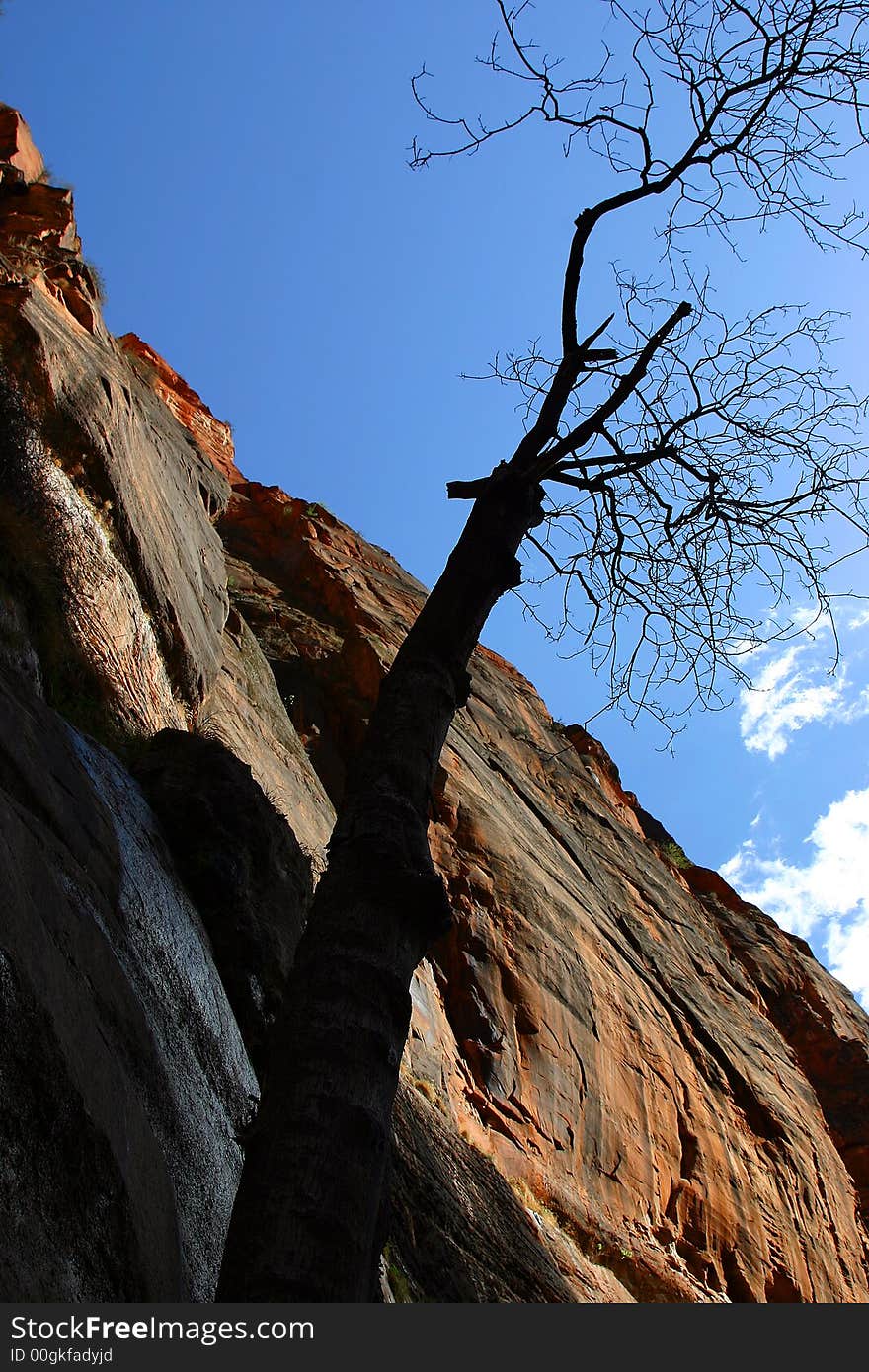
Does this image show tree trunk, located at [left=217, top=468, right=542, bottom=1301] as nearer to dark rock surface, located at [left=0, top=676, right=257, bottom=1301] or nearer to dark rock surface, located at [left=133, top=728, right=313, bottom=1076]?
dark rock surface, located at [left=0, top=676, right=257, bottom=1301]

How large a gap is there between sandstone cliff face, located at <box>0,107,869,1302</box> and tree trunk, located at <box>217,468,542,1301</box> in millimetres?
501

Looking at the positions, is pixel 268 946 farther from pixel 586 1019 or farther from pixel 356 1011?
pixel 586 1019

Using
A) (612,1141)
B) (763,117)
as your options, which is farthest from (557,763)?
(763,117)

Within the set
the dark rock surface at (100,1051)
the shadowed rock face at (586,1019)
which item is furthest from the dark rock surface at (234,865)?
the shadowed rock face at (586,1019)

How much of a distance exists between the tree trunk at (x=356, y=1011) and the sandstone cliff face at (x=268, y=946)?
0.50 metres

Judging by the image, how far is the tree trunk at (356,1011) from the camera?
7.11 feet

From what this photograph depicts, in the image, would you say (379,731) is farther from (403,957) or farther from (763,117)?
(763,117)

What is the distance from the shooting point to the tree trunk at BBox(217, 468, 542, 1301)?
2166 mm

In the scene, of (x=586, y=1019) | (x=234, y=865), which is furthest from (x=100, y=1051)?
(x=586, y=1019)

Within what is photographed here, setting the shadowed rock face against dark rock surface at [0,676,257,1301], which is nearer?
dark rock surface at [0,676,257,1301]

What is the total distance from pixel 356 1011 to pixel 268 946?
2.63 m

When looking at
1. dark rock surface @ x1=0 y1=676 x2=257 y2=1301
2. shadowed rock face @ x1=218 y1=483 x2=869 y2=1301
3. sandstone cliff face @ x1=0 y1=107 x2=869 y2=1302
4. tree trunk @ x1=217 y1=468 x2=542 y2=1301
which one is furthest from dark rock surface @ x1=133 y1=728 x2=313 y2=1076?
tree trunk @ x1=217 y1=468 x2=542 y2=1301

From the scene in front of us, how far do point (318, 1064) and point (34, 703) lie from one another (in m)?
2.14

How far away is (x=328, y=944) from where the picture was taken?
106 inches
